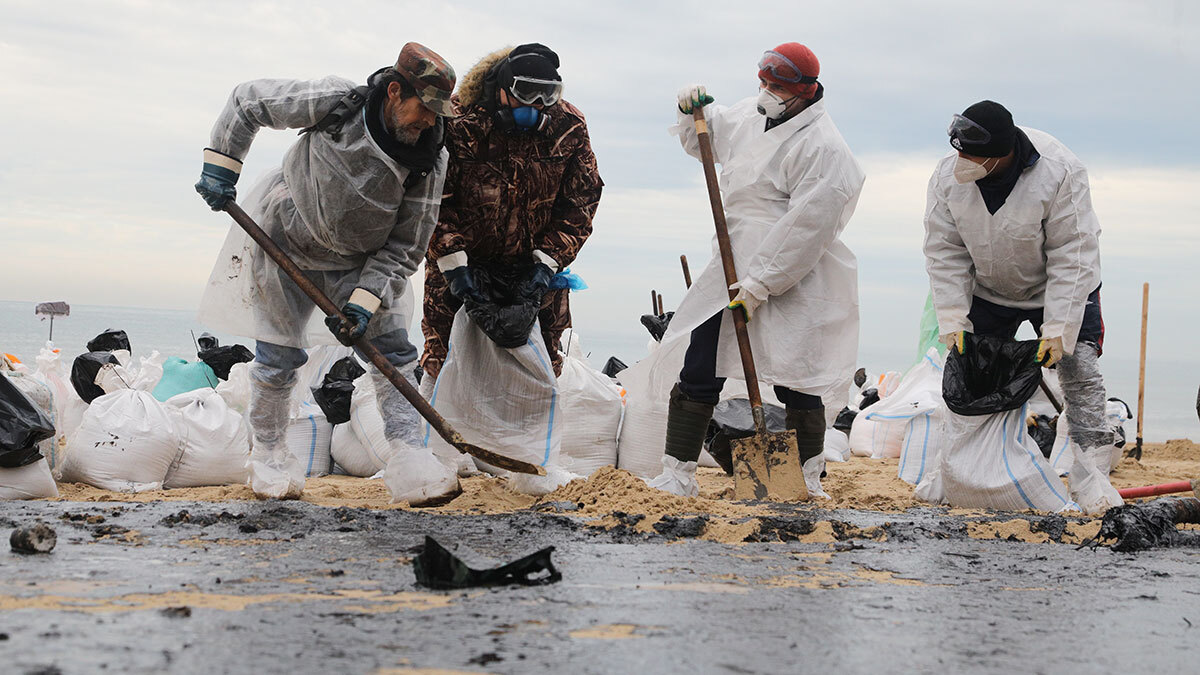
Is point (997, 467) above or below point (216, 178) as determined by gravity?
below

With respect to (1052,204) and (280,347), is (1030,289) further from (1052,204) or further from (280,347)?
(280,347)

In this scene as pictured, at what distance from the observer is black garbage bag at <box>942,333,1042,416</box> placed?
4594 millimetres

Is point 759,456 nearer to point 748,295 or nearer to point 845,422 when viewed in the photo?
point 748,295

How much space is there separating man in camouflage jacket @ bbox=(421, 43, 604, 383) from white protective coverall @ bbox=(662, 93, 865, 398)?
65 centimetres

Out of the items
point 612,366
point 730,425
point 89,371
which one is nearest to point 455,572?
point 730,425

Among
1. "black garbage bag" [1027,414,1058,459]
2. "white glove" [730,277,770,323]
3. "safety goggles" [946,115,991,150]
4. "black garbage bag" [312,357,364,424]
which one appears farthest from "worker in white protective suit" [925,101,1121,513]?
"black garbage bag" [312,357,364,424]

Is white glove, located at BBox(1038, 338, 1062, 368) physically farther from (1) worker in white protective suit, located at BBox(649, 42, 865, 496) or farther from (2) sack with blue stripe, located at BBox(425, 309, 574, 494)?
(2) sack with blue stripe, located at BBox(425, 309, 574, 494)

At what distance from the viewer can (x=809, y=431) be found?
15.9ft

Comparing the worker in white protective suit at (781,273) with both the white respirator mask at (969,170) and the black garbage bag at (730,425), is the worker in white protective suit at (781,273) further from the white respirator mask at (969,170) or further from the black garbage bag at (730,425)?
the black garbage bag at (730,425)

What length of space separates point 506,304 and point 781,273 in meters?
1.11

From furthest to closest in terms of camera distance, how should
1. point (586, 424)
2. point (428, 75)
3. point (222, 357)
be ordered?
point (222, 357)
point (586, 424)
point (428, 75)

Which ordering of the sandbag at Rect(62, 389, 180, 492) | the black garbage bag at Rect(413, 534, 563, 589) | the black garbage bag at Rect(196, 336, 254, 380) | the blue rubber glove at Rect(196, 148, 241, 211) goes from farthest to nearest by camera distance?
the black garbage bag at Rect(196, 336, 254, 380), the sandbag at Rect(62, 389, 180, 492), the blue rubber glove at Rect(196, 148, 241, 211), the black garbage bag at Rect(413, 534, 563, 589)

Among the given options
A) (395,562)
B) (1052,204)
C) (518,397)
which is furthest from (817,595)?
(1052,204)

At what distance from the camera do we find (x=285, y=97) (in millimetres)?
3711
